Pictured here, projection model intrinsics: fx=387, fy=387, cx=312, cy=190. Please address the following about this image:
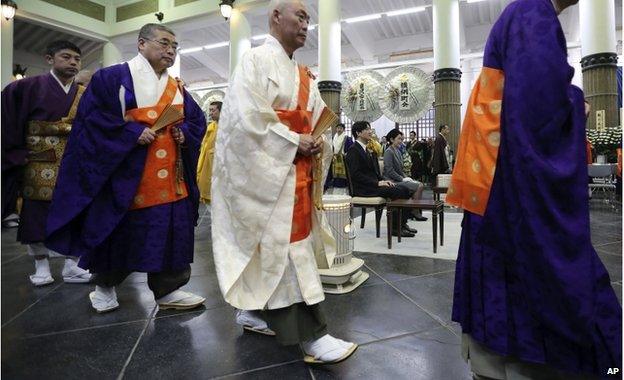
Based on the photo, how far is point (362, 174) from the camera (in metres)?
4.22

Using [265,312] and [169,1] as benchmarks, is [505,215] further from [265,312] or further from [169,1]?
[169,1]

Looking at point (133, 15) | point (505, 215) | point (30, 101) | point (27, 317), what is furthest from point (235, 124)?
point (133, 15)

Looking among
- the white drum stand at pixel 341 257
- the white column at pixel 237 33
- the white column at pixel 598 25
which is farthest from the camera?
the white column at pixel 237 33

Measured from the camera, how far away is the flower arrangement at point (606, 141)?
6.90 meters

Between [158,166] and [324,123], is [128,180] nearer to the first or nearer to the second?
[158,166]

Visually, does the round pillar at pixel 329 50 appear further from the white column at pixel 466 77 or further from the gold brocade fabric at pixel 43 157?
the white column at pixel 466 77

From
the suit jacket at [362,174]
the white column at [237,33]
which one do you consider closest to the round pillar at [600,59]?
the suit jacket at [362,174]

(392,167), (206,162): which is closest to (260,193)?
(392,167)

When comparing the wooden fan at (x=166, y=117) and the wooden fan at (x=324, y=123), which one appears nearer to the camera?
the wooden fan at (x=324, y=123)

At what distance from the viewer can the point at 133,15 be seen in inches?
422

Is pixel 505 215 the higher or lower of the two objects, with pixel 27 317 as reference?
higher

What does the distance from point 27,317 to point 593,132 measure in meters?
8.68

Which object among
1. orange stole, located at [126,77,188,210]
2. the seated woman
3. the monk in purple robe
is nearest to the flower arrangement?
the seated woman

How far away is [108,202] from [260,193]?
41.4 inches
